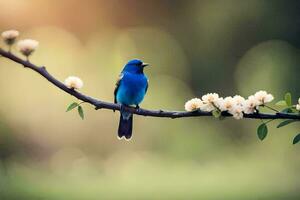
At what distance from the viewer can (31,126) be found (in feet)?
23.6

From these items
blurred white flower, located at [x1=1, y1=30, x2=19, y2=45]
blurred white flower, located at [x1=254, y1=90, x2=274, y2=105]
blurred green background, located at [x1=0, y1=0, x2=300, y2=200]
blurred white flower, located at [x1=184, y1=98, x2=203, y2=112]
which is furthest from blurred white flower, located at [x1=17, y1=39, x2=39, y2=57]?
blurred green background, located at [x1=0, y1=0, x2=300, y2=200]

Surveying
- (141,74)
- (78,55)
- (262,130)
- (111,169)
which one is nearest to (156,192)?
(111,169)

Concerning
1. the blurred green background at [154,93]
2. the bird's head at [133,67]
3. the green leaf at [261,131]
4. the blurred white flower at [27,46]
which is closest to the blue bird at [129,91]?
the bird's head at [133,67]

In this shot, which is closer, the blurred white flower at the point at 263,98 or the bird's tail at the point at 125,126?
the blurred white flower at the point at 263,98

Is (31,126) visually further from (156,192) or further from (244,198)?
(244,198)

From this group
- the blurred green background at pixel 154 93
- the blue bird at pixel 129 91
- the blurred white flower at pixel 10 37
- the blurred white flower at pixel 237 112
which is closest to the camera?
the blurred white flower at pixel 10 37

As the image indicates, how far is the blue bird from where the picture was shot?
2488 mm

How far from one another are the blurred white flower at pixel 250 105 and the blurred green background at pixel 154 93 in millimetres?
4811

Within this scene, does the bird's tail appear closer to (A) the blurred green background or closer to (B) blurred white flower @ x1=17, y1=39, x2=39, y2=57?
(B) blurred white flower @ x1=17, y1=39, x2=39, y2=57

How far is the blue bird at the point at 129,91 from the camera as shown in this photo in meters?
2.49

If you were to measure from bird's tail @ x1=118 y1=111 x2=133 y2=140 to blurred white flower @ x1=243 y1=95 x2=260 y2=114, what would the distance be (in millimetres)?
1300

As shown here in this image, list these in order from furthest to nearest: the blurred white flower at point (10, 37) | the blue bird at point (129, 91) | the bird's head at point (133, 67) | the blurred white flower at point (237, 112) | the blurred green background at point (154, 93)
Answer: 1. the blurred green background at point (154, 93)
2. the bird's head at point (133, 67)
3. the blue bird at point (129, 91)
4. the blurred white flower at point (237, 112)
5. the blurred white flower at point (10, 37)

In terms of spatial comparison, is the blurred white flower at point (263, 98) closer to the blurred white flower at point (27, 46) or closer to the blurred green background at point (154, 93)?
the blurred white flower at point (27, 46)

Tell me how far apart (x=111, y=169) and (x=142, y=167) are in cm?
44
